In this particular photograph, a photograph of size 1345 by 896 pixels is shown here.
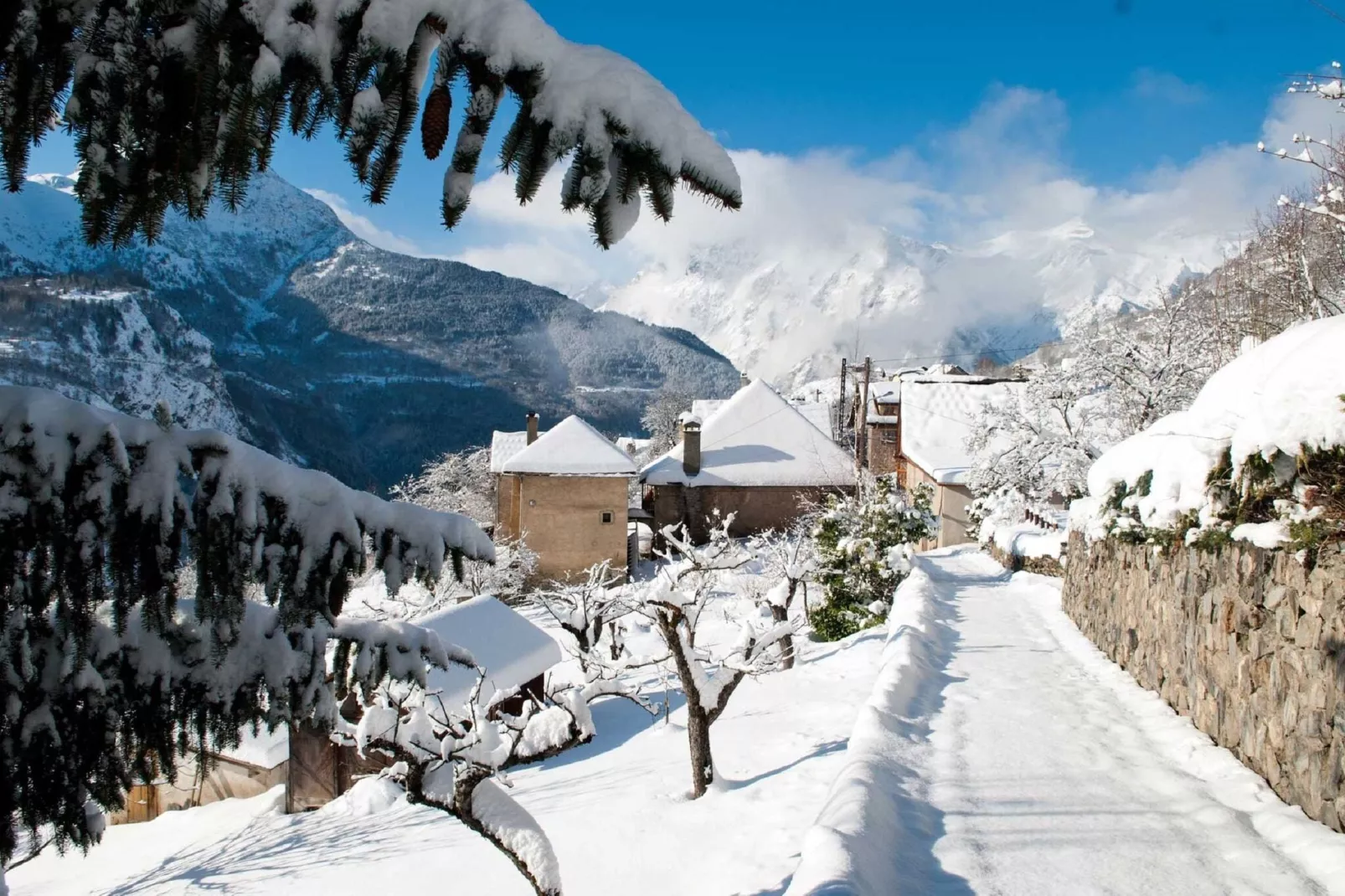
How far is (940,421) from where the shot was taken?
104 ft

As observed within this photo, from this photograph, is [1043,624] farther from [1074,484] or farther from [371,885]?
[371,885]

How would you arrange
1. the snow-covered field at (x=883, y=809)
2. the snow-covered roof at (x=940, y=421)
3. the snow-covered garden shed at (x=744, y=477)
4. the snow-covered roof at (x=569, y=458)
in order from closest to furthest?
the snow-covered field at (x=883, y=809) < the snow-covered roof at (x=940, y=421) < the snow-covered roof at (x=569, y=458) < the snow-covered garden shed at (x=744, y=477)

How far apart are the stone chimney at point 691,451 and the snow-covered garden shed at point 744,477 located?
0.04 meters

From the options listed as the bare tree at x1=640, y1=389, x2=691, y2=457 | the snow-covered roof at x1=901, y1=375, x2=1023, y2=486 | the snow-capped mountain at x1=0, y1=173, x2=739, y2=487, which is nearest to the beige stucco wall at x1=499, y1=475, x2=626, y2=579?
the snow-covered roof at x1=901, y1=375, x2=1023, y2=486

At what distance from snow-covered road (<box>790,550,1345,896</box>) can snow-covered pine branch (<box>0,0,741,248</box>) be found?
4.05 metres

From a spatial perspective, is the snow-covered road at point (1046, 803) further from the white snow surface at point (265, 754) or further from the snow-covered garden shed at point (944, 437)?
the snow-covered garden shed at point (944, 437)

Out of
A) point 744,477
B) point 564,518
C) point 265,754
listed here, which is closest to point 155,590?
point 265,754

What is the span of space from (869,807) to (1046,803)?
1.45 meters

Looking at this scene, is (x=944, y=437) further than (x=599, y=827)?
Yes

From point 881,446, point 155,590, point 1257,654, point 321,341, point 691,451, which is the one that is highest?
point 321,341

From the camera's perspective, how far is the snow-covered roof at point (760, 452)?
37781mm

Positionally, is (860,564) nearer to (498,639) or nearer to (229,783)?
(498,639)

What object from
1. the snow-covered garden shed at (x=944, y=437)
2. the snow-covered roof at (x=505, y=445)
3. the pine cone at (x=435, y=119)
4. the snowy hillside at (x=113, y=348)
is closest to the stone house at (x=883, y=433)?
the snow-covered garden shed at (x=944, y=437)

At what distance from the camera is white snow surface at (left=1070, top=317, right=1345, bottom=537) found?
5219mm
